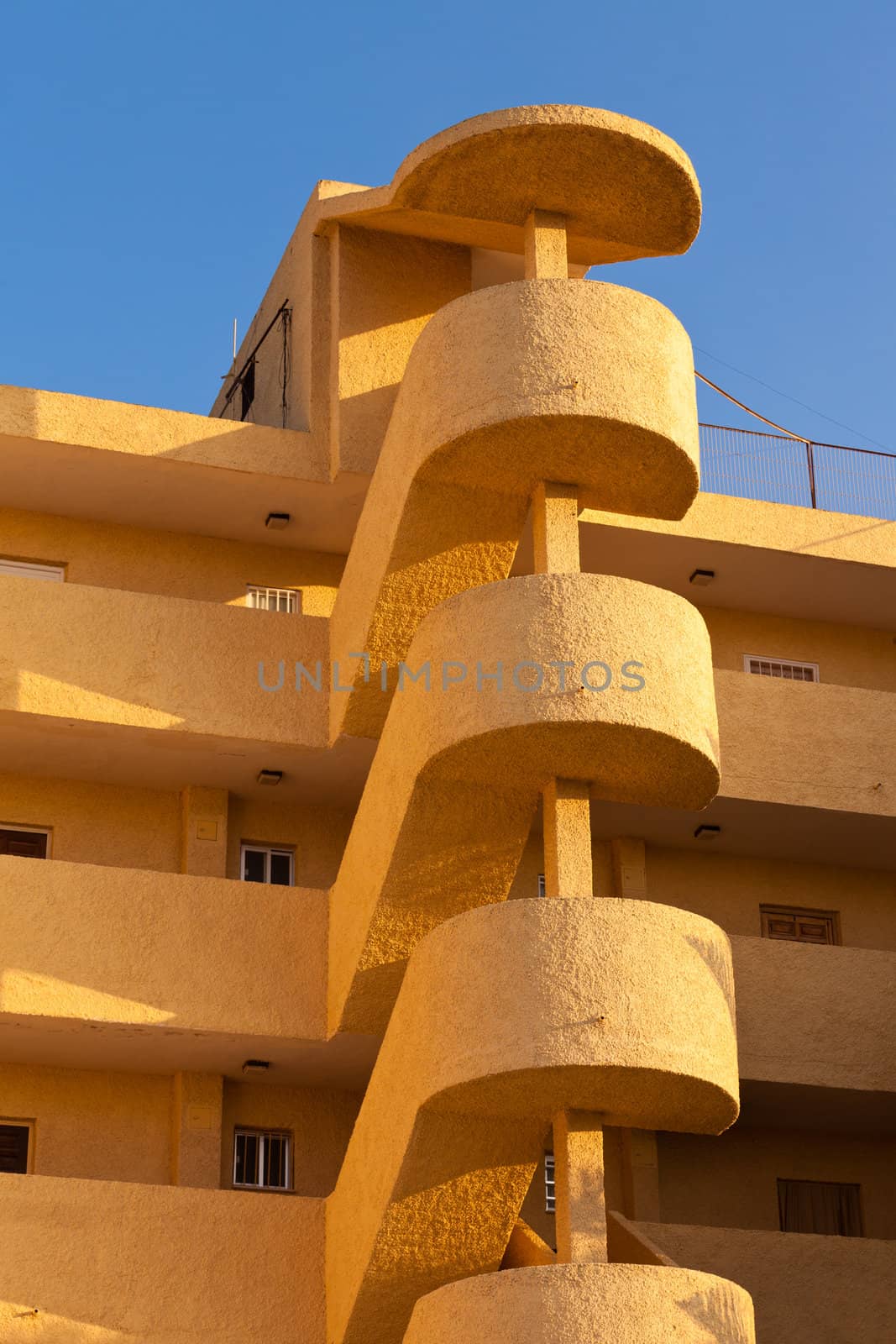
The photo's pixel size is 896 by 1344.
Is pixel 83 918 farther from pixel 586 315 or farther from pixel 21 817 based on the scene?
pixel 586 315

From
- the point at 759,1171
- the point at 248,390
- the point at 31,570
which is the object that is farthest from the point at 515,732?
the point at 248,390

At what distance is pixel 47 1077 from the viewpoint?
78.7ft

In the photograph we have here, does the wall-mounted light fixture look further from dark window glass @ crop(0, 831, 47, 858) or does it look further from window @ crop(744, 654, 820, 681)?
window @ crop(744, 654, 820, 681)

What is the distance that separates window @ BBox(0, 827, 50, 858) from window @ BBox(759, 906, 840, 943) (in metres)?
8.93

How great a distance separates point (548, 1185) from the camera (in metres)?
25.3

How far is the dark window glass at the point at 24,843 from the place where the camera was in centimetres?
2505

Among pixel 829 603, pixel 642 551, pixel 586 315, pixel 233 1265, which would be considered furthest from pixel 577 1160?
pixel 829 603

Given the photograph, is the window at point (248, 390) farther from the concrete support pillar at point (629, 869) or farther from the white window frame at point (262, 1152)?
the white window frame at point (262, 1152)

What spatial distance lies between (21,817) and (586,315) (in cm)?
887

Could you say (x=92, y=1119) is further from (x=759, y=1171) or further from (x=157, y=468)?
(x=759, y=1171)

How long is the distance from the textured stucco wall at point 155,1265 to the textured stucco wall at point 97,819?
453 centimetres

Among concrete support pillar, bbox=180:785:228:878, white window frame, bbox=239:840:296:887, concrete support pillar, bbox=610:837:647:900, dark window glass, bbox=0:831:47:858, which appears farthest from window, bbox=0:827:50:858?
concrete support pillar, bbox=610:837:647:900

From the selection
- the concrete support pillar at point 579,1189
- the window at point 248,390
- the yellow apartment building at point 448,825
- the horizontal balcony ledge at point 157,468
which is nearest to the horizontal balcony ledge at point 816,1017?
the yellow apartment building at point 448,825

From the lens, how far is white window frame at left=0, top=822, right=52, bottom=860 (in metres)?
25.1
